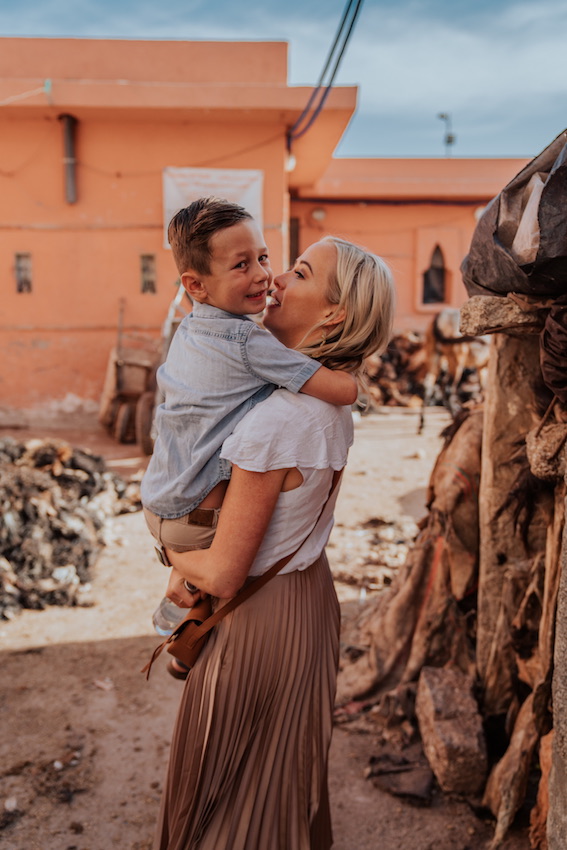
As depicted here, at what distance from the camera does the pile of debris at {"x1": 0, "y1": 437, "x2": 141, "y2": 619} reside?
185 inches

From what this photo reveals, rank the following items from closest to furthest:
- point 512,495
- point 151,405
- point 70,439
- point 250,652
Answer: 1. point 250,652
2. point 512,495
3. point 151,405
4. point 70,439

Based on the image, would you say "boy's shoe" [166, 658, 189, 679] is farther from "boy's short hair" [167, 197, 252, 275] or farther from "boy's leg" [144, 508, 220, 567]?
"boy's short hair" [167, 197, 252, 275]

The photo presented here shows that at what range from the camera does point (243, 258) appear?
63.6 inches

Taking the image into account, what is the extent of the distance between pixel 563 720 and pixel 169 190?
33.0 feet

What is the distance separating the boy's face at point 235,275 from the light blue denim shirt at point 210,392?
4cm

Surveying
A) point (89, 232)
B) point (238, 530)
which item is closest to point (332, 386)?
point (238, 530)

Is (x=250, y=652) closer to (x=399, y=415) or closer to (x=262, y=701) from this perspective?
(x=262, y=701)

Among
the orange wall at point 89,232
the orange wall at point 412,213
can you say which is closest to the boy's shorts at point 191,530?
the orange wall at point 89,232

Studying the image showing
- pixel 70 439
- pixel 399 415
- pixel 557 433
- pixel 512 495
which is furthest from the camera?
pixel 399 415

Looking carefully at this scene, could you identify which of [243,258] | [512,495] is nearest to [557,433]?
[512,495]

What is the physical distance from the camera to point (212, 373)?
5.24ft

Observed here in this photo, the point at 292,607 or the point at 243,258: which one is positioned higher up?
the point at 243,258

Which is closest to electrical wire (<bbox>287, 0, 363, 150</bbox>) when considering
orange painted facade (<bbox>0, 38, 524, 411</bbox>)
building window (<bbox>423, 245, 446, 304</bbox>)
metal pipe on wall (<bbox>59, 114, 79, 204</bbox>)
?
orange painted facade (<bbox>0, 38, 524, 411</bbox>)

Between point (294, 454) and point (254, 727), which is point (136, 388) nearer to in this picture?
point (254, 727)
